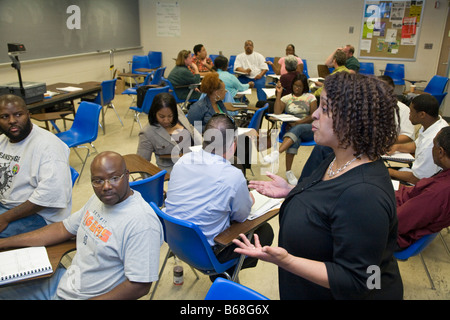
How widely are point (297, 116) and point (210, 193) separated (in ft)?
9.41

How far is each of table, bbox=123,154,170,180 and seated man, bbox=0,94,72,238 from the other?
64 cm

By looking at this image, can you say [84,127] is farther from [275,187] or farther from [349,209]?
[349,209]

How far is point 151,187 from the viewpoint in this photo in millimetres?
2463

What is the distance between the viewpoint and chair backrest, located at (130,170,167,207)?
2.30 metres

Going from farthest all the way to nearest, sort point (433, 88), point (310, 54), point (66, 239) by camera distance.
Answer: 1. point (310, 54)
2. point (433, 88)
3. point (66, 239)

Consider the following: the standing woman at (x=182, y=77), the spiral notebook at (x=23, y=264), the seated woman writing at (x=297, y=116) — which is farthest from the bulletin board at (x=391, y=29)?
the spiral notebook at (x=23, y=264)

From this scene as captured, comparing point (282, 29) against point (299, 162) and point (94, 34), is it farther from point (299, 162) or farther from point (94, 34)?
point (299, 162)

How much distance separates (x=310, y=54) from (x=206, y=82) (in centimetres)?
638

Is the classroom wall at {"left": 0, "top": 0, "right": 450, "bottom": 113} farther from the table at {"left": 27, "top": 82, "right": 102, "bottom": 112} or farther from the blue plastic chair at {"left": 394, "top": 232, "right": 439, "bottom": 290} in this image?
the blue plastic chair at {"left": 394, "top": 232, "right": 439, "bottom": 290}

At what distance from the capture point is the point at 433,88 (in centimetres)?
653

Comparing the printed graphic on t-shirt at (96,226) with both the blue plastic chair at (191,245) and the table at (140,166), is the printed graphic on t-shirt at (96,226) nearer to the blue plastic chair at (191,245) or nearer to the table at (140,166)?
the blue plastic chair at (191,245)

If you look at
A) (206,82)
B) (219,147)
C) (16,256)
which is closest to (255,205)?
(219,147)

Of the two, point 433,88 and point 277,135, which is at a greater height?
point 433,88

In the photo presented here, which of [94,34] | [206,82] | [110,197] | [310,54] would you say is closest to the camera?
[110,197]
